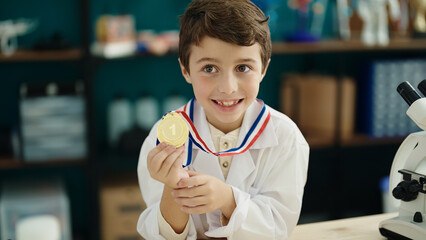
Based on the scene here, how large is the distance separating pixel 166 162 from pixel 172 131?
0.06 m

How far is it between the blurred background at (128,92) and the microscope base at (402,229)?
1567 millimetres

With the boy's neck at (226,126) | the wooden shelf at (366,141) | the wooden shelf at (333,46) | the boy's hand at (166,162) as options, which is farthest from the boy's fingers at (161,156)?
the wooden shelf at (366,141)

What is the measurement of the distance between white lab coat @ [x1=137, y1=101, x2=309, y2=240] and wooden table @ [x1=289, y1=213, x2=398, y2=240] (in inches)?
2.9

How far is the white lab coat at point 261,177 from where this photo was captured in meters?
1.19

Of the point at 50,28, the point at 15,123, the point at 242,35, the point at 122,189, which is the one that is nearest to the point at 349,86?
the point at 122,189

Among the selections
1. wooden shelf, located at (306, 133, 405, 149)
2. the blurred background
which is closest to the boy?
the blurred background

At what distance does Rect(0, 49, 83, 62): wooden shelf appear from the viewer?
2.62 m

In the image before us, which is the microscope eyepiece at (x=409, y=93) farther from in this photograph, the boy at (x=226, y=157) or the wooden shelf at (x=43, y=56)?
the wooden shelf at (x=43, y=56)

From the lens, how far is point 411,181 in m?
1.19

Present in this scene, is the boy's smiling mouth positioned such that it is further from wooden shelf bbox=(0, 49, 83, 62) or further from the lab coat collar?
wooden shelf bbox=(0, 49, 83, 62)

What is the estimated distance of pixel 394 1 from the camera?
3178 mm

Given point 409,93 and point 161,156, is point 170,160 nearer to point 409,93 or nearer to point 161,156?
point 161,156

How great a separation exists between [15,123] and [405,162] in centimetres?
236

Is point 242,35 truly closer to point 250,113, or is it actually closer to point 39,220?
point 250,113
